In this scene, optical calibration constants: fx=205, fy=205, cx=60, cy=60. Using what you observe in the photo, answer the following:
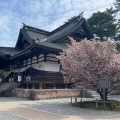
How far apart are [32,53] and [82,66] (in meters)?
12.1

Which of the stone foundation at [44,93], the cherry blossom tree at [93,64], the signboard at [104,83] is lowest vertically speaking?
the stone foundation at [44,93]

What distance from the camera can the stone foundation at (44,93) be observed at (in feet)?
70.2

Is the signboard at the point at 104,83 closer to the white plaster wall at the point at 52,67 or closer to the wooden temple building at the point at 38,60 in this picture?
the wooden temple building at the point at 38,60

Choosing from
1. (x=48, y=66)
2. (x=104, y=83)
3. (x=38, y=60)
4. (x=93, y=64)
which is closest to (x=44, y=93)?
(x=48, y=66)

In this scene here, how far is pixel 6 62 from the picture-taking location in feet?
118

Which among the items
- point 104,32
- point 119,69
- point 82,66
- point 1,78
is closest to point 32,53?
point 1,78

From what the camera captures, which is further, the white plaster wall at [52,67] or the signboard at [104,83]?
the white plaster wall at [52,67]

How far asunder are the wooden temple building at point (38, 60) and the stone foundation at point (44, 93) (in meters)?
Result: 0.83

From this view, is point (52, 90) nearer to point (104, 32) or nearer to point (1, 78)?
point (1, 78)

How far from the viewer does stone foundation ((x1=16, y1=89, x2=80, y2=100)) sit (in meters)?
21.4

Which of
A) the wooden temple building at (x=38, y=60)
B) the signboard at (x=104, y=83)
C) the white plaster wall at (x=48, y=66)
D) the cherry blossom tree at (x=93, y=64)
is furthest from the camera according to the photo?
the white plaster wall at (x=48, y=66)

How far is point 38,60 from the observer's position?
27859 millimetres

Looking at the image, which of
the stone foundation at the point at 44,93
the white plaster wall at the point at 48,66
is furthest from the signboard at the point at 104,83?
the white plaster wall at the point at 48,66

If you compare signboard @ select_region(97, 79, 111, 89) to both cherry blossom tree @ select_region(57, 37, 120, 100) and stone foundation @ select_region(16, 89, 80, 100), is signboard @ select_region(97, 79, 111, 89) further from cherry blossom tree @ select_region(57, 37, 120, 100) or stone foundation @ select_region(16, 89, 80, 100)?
stone foundation @ select_region(16, 89, 80, 100)
